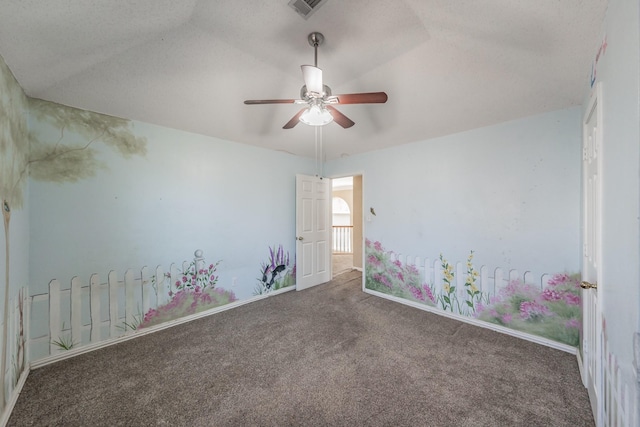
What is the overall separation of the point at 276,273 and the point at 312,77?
3019 millimetres

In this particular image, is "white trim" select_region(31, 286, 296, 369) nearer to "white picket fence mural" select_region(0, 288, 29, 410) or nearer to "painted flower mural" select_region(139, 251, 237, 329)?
"painted flower mural" select_region(139, 251, 237, 329)

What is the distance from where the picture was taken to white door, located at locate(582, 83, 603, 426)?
130 cm

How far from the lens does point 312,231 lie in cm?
417

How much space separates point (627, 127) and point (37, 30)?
3.09 metres

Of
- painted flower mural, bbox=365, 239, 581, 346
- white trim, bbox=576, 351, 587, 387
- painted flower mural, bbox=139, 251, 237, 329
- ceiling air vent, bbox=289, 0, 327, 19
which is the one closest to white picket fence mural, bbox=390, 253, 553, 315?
painted flower mural, bbox=365, 239, 581, 346

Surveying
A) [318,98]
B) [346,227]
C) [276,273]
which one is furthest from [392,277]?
[346,227]

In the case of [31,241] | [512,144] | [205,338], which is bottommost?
[205,338]

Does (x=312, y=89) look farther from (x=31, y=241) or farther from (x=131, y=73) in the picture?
A: (x=31, y=241)

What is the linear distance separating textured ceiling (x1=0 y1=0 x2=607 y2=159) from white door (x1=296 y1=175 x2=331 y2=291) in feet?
5.45

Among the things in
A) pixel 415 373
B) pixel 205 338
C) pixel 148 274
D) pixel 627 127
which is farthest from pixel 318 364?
pixel 627 127

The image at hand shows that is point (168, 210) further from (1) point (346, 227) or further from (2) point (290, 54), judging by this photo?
(1) point (346, 227)

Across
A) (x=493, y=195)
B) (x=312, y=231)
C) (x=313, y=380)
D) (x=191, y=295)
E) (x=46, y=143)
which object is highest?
(x=46, y=143)

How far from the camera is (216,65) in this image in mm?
1971

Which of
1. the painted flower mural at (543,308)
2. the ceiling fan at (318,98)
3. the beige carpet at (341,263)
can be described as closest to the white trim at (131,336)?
the beige carpet at (341,263)
